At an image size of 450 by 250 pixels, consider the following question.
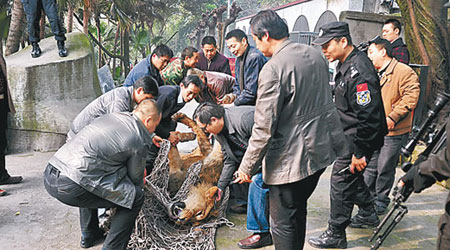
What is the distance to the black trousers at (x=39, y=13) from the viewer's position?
5789mm

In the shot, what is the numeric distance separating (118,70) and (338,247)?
39.7 ft

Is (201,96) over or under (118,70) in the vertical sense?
over

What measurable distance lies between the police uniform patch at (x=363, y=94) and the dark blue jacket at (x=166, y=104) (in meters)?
1.66

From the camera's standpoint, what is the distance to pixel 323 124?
7.98 feet

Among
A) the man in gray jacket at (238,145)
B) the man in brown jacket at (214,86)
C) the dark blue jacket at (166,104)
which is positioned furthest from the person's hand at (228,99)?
the man in gray jacket at (238,145)

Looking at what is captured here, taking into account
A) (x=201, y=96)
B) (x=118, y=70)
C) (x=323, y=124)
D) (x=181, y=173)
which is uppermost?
(x=323, y=124)

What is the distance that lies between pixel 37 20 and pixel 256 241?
4930 millimetres

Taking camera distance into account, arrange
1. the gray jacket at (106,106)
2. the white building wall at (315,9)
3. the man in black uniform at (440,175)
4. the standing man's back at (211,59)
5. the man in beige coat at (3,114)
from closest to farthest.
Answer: the man in black uniform at (440,175), the gray jacket at (106,106), the man in beige coat at (3,114), the standing man's back at (211,59), the white building wall at (315,9)

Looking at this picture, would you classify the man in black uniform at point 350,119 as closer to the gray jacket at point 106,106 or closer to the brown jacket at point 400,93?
the brown jacket at point 400,93

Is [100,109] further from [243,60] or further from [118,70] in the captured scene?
[118,70]

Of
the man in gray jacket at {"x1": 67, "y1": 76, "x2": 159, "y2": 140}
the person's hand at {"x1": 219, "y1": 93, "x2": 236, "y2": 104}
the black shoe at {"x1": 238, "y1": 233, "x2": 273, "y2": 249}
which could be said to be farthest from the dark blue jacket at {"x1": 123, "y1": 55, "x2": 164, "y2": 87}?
the black shoe at {"x1": 238, "y1": 233, "x2": 273, "y2": 249}

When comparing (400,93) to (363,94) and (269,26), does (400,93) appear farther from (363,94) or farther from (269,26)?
(269,26)

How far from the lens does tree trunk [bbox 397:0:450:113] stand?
5805mm

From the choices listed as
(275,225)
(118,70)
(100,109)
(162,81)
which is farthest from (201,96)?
(118,70)
